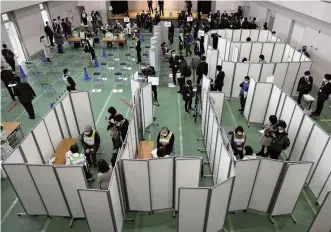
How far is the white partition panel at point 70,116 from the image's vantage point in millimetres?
7993

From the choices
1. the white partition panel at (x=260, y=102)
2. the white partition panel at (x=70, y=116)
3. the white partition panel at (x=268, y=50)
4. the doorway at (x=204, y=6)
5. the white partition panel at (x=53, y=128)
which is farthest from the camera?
the doorway at (x=204, y=6)

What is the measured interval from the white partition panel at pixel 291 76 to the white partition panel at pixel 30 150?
1038 cm

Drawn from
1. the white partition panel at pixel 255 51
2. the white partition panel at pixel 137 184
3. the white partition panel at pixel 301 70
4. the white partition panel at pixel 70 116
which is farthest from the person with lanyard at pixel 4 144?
the white partition panel at pixel 255 51

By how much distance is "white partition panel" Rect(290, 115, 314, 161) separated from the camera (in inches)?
268

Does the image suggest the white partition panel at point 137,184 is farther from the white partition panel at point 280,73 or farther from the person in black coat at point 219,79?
the white partition panel at point 280,73

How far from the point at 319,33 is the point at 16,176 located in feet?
46.4

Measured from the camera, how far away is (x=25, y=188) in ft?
19.0

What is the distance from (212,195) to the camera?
4734 millimetres

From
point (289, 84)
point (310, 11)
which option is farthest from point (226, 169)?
point (310, 11)

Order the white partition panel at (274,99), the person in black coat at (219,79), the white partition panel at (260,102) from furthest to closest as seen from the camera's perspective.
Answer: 1. the person in black coat at (219,79)
2. the white partition panel at (260,102)
3. the white partition panel at (274,99)

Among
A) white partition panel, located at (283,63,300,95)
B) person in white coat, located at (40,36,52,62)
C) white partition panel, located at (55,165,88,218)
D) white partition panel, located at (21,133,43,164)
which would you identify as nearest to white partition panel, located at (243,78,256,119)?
white partition panel, located at (283,63,300,95)

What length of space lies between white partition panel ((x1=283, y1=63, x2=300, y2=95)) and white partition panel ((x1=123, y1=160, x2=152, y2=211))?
860 centimetres

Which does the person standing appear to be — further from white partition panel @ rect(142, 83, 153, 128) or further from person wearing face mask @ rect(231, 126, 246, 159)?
person wearing face mask @ rect(231, 126, 246, 159)

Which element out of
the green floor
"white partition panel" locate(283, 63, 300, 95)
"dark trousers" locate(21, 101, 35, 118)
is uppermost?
"white partition panel" locate(283, 63, 300, 95)
